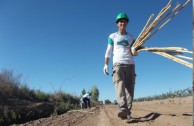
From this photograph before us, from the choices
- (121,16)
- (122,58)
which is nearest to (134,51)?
(122,58)

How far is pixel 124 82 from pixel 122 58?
1.40 feet

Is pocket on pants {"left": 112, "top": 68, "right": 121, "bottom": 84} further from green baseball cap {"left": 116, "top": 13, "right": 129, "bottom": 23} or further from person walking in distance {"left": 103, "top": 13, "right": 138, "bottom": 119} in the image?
green baseball cap {"left": 116, "top": 13, "right": 129, "bottom": 23}

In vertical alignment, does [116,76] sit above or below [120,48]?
below

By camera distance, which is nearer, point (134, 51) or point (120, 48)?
point (134, 51)

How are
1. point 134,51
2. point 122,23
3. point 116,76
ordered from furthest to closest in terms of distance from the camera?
point 122,23, point 116,76, point 134,51

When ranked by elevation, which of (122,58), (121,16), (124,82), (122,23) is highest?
(121,16)

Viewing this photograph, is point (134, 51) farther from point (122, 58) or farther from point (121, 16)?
point (121, 16)

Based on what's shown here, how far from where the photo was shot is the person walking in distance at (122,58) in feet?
18.6

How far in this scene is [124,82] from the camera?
18.7 feet

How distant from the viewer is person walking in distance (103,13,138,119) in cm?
566

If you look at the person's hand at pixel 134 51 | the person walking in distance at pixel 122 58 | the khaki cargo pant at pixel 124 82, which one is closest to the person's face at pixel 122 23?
the person walking in distance at pixel 122 58

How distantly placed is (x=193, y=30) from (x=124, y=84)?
11.1ft

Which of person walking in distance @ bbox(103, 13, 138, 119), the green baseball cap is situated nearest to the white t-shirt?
person walking in distance @ bbox(103, 13, 138, 119)

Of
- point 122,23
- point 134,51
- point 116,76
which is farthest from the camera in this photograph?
point 122,23
